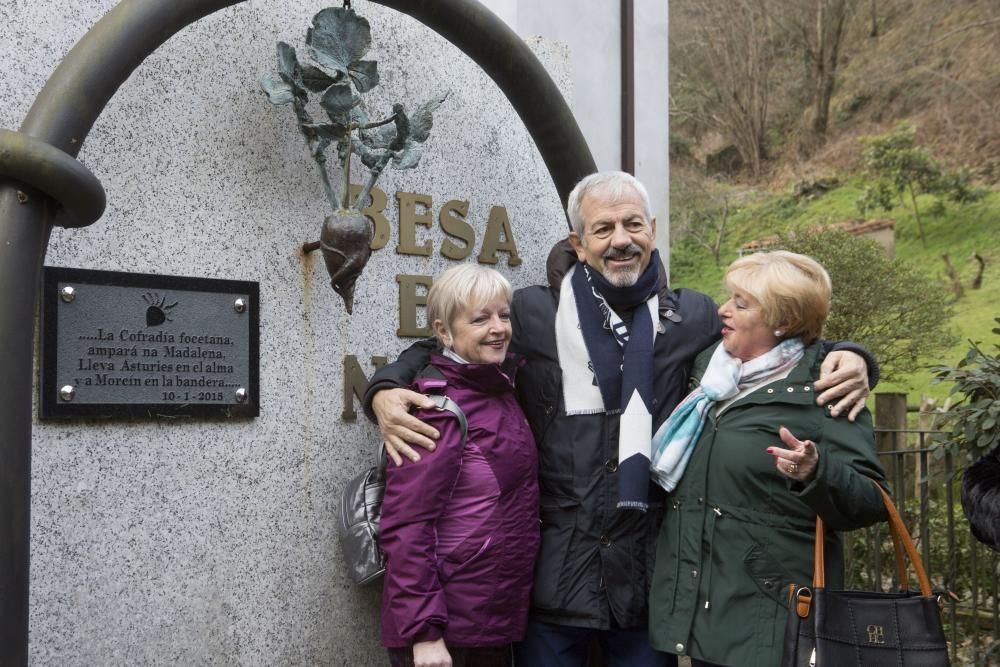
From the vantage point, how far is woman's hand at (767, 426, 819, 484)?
216cm

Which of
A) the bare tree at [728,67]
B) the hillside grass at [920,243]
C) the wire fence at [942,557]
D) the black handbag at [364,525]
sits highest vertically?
the bare tree at [728,67]

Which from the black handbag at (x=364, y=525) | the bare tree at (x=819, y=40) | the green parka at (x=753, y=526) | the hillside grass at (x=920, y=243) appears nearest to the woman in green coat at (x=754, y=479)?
the green parka at (x=753, y=526)

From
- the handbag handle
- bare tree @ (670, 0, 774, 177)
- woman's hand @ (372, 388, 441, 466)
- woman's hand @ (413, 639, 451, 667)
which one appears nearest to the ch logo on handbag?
the handbag handle

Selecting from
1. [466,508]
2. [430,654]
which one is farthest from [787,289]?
[430,654]

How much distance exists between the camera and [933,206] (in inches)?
709

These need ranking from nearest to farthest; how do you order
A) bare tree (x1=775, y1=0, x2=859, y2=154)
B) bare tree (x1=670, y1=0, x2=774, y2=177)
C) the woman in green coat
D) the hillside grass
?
the woman in green coat < the hillside grass < bare tree (x1=775, y1=0, x2=859, y2=154) < bare tree (x1=670, y1=0, x2=774, y2=177)

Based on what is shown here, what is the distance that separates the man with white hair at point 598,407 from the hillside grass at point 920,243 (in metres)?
10.7

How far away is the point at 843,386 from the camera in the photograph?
2.35 m

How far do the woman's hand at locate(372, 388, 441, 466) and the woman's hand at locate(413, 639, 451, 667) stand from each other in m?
0.45

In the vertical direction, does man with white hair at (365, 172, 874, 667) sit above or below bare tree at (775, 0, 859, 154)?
below

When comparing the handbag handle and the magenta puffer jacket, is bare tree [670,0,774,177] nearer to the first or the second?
the magenta puffer jacket

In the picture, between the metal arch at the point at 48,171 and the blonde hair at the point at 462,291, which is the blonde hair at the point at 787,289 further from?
the metal arch at the point at 48,171

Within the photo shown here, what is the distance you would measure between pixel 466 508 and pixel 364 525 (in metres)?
0.45

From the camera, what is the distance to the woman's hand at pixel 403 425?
2506 millimetres
